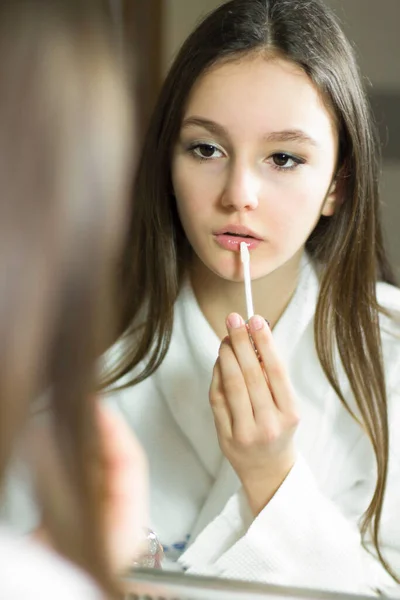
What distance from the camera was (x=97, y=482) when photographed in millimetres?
351

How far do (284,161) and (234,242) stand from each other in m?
0.06

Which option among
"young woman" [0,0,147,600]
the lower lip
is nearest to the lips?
the lower lip

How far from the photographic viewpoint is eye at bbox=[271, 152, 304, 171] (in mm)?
578

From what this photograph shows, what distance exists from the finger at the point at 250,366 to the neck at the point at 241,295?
0.11m

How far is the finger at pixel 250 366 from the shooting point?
554 millimetres

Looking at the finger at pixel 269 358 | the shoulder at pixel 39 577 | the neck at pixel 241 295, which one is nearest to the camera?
the shoulder at pixel 39 577

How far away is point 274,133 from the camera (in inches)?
22.2

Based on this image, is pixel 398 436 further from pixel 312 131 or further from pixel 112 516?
pixel 112 516

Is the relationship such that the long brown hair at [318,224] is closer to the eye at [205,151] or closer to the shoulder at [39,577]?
the eye at [205,151]

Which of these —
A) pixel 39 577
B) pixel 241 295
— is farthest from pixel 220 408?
pixel 39 577

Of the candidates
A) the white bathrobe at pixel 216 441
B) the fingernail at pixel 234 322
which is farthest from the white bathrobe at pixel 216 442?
the fingernail at pixel 234 322

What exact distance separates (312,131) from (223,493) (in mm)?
263

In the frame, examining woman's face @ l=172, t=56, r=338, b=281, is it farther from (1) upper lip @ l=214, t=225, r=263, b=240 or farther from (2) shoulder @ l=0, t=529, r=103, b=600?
(2) shoulder @ l=0, t=529, r=103, b=600

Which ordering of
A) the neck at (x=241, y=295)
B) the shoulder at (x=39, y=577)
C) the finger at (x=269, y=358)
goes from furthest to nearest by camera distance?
the neck at (x=241, y=295)
the finger at (x=269, y=358)
the shoulder at (x=39, y=577)
